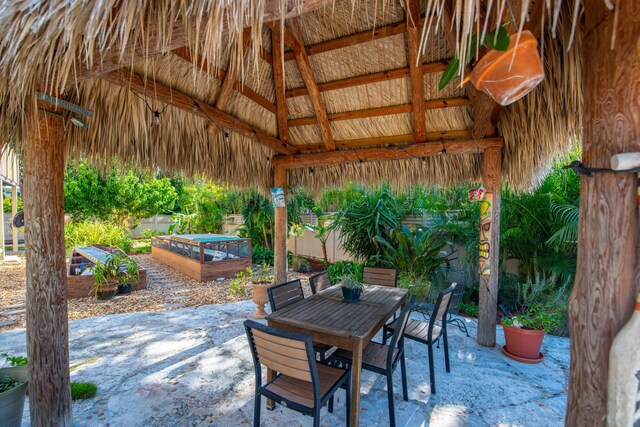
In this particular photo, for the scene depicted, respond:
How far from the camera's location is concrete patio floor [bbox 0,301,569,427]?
7.29 ft

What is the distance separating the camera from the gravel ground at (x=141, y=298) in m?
4.81

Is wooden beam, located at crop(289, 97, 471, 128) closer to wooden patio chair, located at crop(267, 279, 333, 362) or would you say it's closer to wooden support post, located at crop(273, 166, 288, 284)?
wooden support post, located at crop(273, 166, 288, 284)

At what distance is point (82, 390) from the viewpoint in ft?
8.04

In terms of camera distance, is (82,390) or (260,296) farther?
(260,296)

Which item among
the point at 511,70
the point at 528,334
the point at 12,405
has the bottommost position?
the point at 528,334

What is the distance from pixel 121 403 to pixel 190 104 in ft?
8.83

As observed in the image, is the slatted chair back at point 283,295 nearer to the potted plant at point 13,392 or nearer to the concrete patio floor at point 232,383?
the concrete patio floor at point 232,383

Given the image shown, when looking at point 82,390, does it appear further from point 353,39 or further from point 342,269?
point 342,269

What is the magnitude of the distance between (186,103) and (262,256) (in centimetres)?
730

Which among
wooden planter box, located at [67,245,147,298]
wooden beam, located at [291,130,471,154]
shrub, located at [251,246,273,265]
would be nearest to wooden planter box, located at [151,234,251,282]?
wooden planter box, located at [67,245,147,298]

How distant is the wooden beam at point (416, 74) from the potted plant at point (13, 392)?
3.73 metres

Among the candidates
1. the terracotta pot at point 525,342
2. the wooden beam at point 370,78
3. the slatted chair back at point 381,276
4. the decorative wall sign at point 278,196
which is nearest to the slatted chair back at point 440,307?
the terracotta pot at point 525,342

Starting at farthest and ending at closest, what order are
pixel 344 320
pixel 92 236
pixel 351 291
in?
pixel 92 236
pixel 351 291
pixel 344 320

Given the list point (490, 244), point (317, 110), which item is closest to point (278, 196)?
point (317, 110)
